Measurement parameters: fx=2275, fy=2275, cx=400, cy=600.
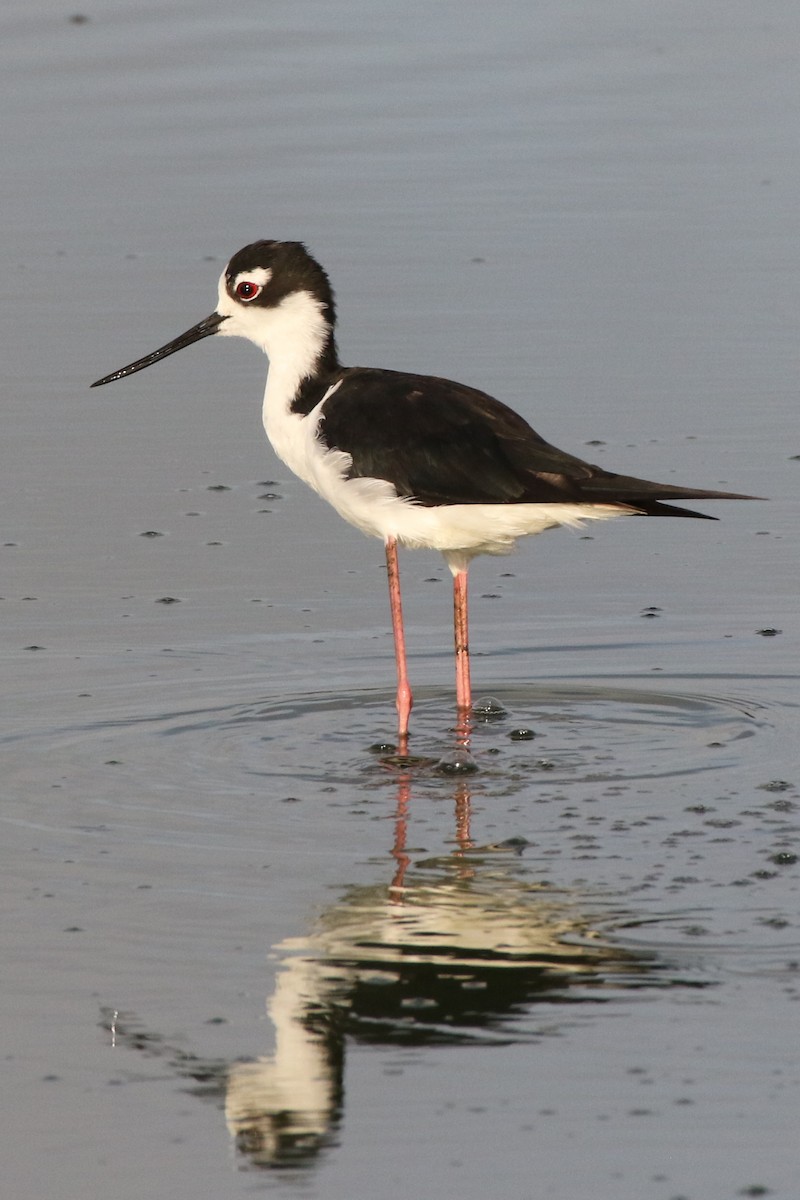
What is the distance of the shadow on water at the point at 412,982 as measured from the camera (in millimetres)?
4398

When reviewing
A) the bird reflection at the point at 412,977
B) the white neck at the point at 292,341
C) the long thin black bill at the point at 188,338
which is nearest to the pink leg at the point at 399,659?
the white neck at the point at 292,341

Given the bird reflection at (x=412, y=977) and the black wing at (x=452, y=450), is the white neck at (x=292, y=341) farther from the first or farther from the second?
the bird reflection at (x=412, y=977)

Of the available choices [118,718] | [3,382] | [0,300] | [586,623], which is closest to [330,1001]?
[118,718]

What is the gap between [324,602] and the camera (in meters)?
7.74

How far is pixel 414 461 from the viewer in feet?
22.0

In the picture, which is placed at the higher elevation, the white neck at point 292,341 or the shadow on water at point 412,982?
the white neck at point 292,341

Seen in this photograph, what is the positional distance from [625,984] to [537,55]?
11.1 meters

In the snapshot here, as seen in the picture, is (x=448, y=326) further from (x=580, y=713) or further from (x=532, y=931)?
(x=532, y=931)

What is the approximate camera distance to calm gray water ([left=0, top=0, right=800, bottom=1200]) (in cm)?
437

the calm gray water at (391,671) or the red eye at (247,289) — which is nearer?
the calm gray water at (391,671)

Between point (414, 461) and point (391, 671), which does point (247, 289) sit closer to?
point (414, 461)

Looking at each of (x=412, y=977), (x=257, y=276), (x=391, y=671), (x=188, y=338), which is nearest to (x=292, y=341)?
(x=257, y=276)

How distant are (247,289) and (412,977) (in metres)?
3.24

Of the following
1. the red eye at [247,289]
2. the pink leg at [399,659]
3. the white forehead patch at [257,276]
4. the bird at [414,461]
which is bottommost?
the pink leg at [399,659]
